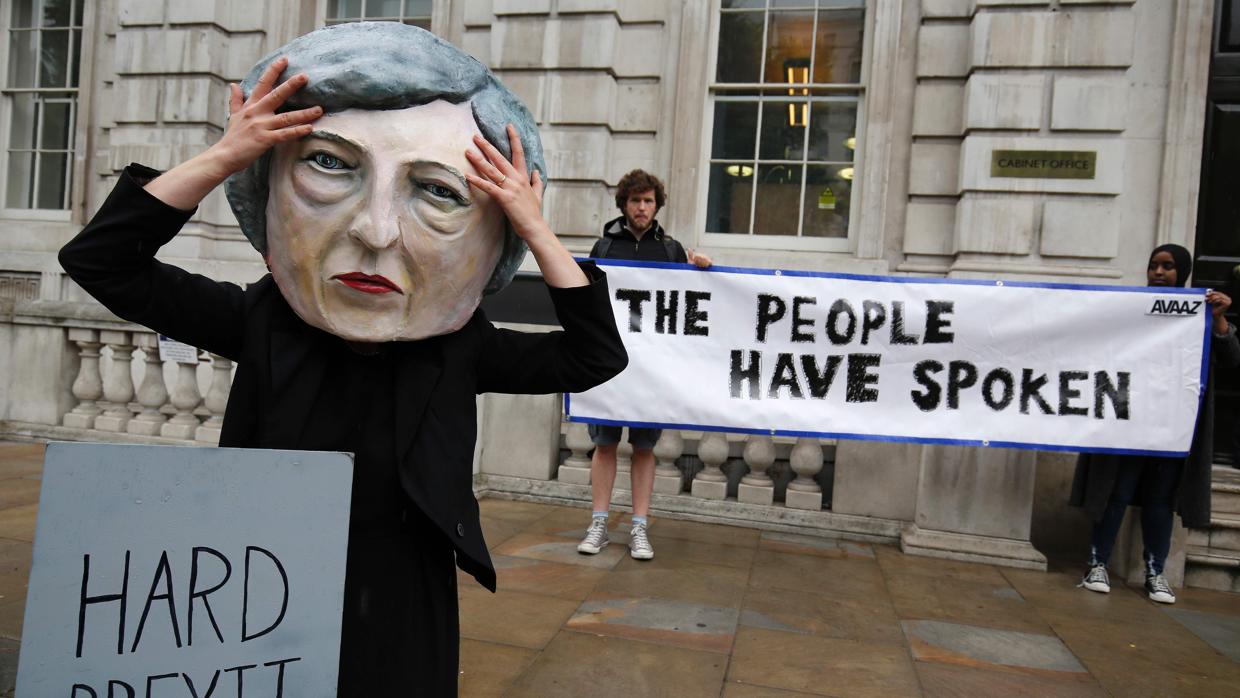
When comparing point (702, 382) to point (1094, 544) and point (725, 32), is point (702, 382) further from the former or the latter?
point (725, 32)

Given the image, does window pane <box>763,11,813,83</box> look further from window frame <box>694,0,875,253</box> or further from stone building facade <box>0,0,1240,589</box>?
window frame <box>694,0,875,253</box>

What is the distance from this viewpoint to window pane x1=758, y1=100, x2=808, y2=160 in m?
6.54

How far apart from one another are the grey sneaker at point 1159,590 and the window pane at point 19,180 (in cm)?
1094

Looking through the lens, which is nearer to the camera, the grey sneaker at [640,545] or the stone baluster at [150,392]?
the grey sneaker at [640,545]

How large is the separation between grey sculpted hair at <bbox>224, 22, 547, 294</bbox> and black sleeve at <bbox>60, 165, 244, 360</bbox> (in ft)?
0.44

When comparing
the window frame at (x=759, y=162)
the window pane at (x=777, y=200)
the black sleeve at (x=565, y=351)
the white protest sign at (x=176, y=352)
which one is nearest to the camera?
the black sleeve at (x=565, y=351)

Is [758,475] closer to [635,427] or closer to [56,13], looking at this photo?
[635,427]

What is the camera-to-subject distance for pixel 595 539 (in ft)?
14.4

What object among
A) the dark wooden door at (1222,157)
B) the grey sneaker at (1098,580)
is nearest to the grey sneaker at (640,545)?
the grey sneaker at (1098,580)

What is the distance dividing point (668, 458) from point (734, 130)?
2887 millimetres

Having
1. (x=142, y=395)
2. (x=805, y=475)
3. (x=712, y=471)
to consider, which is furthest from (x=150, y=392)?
(x=805, y=475)

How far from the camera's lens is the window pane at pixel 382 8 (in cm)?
790

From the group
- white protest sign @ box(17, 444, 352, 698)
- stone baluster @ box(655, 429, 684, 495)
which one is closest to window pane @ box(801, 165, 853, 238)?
stone baluster @ box(655, 429, 684, 495)

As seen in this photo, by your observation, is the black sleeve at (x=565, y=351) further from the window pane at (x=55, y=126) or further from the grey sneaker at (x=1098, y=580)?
the window pane at (x=55, y=126)
